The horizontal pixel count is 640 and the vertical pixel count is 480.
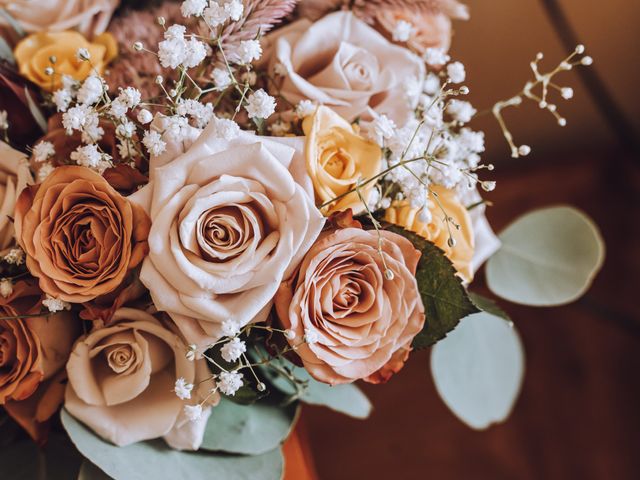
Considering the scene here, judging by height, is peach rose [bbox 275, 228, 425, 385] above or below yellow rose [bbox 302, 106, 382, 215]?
below

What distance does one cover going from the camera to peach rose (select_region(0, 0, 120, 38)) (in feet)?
2.04

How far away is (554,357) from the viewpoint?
128cm

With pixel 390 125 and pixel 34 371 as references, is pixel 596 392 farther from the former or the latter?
pixel 34 371

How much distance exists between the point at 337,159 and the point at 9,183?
0.25 meters

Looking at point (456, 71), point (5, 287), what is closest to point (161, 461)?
point (5, 287)

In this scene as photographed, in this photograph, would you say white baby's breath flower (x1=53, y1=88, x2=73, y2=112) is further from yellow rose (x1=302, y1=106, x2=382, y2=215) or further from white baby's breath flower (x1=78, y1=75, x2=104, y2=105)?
yellow rose (x1=302, y1=106, x2=382, y2=215)

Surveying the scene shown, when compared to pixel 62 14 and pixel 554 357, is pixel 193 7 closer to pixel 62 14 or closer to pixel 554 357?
pixel 62 14

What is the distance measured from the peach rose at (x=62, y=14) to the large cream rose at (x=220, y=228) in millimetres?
254

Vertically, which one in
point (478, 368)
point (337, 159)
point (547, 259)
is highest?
point (337, 159)

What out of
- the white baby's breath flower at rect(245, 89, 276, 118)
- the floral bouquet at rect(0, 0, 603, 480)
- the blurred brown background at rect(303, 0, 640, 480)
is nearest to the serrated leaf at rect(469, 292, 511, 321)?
the floral bouquet at rect(0, 0, 603, 480)

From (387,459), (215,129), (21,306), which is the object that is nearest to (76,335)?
(21,306)

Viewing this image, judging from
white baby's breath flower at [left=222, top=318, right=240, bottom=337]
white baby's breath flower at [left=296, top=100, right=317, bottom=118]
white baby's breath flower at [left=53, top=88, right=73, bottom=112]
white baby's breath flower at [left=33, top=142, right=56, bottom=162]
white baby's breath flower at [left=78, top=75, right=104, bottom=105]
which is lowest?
white baby's breath flower at [left=222, top=318, right=240, bottom=337]

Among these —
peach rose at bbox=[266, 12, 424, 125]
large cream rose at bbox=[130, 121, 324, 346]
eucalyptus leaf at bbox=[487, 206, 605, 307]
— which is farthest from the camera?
eucalyptus leaf at bbox=[487, 206, 605, 307]

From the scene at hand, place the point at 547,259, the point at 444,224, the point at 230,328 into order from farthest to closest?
the point at 547,259
the point at 444,224
the point at 230,328
